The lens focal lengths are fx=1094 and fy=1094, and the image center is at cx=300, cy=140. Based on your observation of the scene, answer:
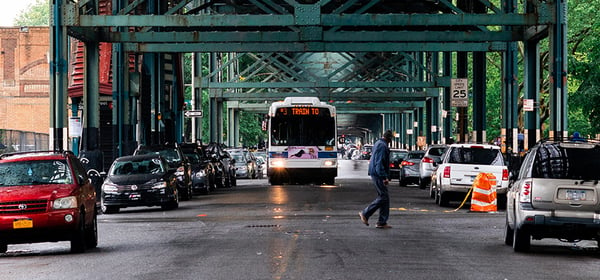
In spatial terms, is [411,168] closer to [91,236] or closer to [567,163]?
[91,236]

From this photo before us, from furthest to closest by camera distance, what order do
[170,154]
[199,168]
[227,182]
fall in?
[227,182]
[199,168]
[170,154]

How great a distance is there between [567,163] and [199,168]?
898 inches

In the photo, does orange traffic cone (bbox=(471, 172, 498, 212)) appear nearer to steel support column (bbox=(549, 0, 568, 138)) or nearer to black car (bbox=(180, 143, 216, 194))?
steel support column (bbox=(549, 0, 568, 138))

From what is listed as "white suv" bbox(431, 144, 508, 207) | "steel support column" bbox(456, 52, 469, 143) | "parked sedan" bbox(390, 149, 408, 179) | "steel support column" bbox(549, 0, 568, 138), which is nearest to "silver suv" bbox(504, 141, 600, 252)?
"white suv" bbox(431, 144, 508, 207)

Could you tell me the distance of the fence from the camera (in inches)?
2057

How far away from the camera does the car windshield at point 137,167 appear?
28.2 meters

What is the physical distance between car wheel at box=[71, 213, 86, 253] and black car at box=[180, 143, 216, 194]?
20008 millimetres

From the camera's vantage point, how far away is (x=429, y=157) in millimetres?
39469

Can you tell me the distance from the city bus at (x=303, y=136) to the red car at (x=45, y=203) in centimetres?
2428

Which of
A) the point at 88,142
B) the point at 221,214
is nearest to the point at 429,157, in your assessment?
the point at 88,142

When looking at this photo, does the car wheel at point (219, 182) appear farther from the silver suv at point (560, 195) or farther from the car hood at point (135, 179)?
the silver suv at point (560, 195)

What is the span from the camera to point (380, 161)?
20.5 m

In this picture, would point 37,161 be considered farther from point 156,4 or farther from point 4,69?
point 4,69

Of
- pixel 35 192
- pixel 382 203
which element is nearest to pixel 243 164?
pixel 382 203
